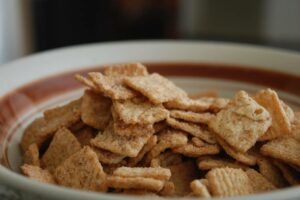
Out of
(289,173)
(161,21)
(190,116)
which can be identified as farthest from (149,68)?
(161,21)

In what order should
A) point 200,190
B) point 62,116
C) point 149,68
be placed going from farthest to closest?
point 149,68 < point 62,116 < point 200,190

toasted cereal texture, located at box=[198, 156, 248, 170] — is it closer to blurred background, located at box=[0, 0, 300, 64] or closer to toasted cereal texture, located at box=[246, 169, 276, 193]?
toasted cereal texture, located at box=[246, 169, 276, 193]

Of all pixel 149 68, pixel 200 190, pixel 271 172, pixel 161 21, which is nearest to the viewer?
pixel 200 190

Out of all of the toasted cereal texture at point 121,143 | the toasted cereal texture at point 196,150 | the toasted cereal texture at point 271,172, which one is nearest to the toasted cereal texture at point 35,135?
the toasted cereal texture at point 121,143

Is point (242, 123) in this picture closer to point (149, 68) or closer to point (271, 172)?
point (271, 172)

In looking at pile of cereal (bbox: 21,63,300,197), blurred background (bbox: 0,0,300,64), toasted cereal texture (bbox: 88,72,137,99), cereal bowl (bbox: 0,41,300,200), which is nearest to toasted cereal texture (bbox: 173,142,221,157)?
pile of cereal (bbox: 21,63,300,197)

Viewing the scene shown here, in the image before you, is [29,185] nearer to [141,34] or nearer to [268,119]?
[268,119]
